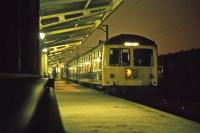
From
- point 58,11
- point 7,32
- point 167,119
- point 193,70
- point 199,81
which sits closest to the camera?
point 7,32

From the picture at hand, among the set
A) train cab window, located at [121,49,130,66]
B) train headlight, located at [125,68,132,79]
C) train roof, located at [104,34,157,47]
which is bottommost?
train headlight, located at [125,68,132,79]

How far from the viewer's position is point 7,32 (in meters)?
1.74

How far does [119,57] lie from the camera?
20.7 meters

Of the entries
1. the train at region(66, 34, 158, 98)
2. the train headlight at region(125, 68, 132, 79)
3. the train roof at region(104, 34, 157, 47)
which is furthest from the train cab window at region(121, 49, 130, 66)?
Result: the train roof at region(104, 34, 157, 47)

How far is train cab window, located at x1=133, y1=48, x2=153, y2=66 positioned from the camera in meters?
20.8

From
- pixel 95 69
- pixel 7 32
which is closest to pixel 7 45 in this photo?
pixel 7 32

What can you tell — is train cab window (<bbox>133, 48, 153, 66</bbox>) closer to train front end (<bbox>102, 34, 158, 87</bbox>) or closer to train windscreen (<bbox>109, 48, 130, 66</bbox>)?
train front end (<bbox>102, 34, 158, 87</bbox>)

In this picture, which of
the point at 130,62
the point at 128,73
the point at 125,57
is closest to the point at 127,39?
the point at 125,57

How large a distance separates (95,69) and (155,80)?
13.0 feet

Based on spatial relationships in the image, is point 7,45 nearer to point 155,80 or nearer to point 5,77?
point 5,77

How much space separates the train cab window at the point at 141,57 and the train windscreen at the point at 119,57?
0.42 metres

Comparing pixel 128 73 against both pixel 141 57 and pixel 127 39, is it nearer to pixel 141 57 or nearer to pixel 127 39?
pixel 141 57

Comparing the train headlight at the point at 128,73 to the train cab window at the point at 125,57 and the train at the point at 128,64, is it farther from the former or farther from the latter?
the train cab window at the point at 125,57

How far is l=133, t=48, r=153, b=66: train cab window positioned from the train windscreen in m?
0.42
